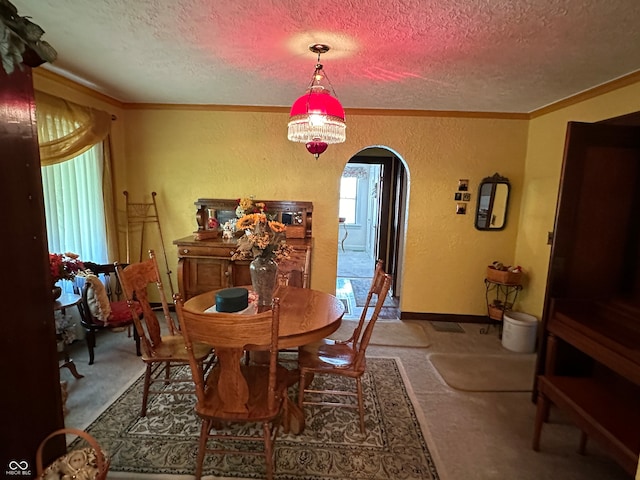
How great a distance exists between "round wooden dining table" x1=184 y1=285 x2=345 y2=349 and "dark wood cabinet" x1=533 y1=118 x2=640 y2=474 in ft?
4.34

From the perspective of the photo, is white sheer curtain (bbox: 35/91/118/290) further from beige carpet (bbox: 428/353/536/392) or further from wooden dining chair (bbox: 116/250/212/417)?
beige carpet (bbox: 428/353/536/392)

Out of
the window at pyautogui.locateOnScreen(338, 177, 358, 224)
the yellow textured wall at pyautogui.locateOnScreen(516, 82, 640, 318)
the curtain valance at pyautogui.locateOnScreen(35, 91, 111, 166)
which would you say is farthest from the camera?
the window at pyautogui.locateOnScreen(338, 177, 358, 224)

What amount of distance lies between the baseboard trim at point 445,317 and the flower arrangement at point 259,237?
2465 mm

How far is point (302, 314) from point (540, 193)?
295cm

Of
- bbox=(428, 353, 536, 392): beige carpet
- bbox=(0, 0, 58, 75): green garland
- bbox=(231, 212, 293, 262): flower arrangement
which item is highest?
bbox=(0, 0, 58, 75): green garland

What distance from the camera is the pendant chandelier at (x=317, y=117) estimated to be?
1.96m

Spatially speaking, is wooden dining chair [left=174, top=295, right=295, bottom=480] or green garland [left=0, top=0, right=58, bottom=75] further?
wooden dining chair [left=174, top=295, right=295, bottom=480]

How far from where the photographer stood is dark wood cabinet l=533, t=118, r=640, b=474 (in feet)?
6.46

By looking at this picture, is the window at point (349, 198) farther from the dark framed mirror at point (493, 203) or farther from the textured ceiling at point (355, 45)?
the textured ceiling at point (355, 45)

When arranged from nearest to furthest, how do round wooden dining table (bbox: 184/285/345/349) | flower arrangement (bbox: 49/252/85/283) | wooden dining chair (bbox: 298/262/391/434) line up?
round wooden dining table (bbox: 184/285/345/349) → wooden dining chair (bbox: 298/262/391/434) → flower arrangement (bbox: 49/252/85/283)

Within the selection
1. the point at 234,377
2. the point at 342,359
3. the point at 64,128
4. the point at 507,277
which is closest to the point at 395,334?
the point at 507,277

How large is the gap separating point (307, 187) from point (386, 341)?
1.90 m
